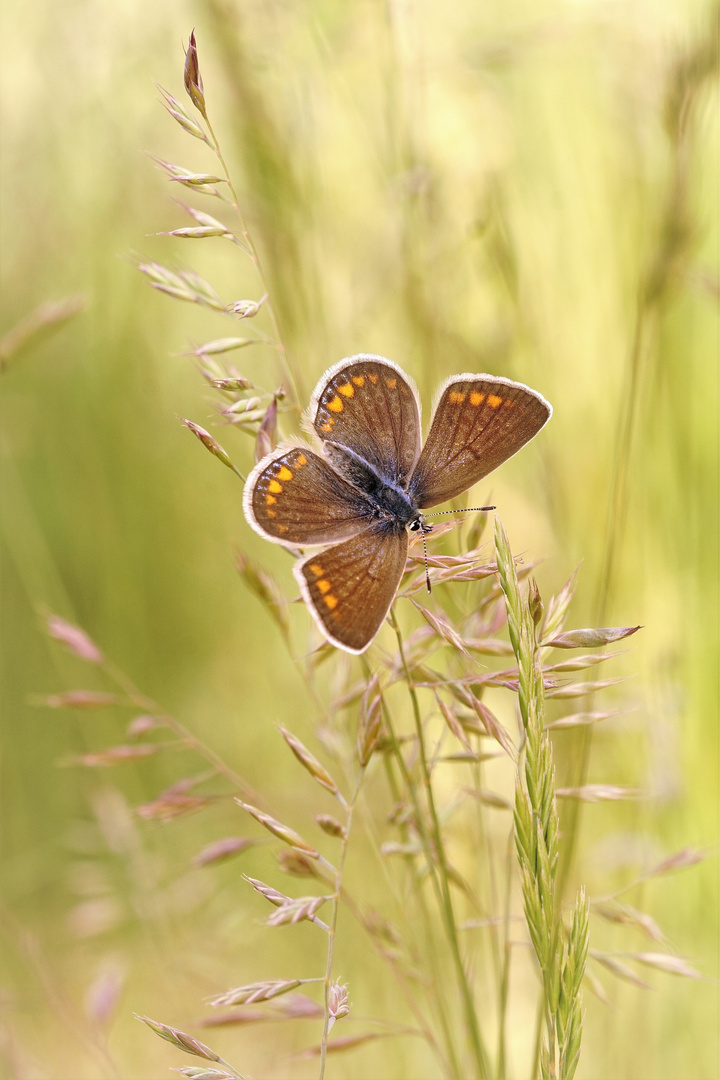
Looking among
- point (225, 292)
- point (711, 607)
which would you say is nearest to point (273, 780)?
point (711, 607)

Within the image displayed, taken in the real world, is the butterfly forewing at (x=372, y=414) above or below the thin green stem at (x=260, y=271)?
below

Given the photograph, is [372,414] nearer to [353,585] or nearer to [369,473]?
[369,473]

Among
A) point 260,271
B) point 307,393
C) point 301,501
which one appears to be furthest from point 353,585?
point 307,393

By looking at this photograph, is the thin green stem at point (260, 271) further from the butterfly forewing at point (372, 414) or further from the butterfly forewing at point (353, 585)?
the butterfly forewing at point (353, 585)

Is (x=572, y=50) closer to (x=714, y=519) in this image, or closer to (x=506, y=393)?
(x=714, y=519)

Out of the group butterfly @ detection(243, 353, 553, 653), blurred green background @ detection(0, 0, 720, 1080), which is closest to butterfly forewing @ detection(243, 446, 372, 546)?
butterfly @ detection(243, 353, 553, 653)

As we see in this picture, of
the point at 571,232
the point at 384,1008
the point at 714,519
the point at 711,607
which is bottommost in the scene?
the point at 384,1008

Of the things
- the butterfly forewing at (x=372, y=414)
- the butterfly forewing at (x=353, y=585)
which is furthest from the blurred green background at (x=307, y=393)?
the butterfly forewing at (x=353, y=585)
